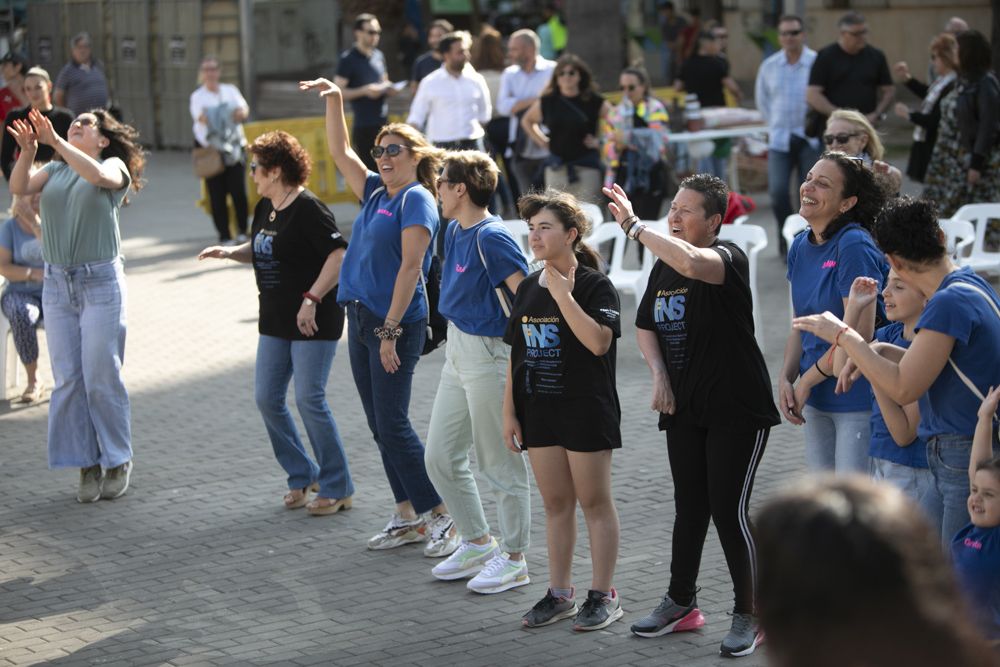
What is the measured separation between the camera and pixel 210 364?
10633 mm

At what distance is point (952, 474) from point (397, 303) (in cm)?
269

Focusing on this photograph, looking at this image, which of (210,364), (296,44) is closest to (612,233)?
(210,364)

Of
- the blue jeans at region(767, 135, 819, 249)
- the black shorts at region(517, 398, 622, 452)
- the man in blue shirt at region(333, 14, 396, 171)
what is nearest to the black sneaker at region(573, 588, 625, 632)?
the black shorts at region(517, 398, 622, 452)

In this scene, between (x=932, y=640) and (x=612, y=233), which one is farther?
(x=612, y=233)

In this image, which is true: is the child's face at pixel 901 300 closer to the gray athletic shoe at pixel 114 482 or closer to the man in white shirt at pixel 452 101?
the gray athletic shoe at pixel 114 482

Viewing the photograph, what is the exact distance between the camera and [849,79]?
39.7ft

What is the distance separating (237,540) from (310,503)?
1.60 feet

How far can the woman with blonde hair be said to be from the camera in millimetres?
6324

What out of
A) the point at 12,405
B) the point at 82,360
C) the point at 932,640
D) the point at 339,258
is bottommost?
the point at 12,405

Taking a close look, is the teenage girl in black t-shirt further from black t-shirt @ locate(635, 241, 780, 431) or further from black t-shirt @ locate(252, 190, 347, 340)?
black t-shirt @ locate(252, 190, 347, 340)

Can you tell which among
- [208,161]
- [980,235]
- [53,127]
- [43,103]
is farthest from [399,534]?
[208,161]

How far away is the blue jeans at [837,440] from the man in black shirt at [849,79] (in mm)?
7218

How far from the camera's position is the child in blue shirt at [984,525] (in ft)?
13.7

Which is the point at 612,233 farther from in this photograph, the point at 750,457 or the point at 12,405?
the point at 750,457
